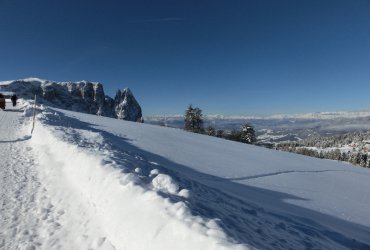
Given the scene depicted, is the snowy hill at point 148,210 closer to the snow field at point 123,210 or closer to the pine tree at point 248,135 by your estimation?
the snow field at point 123,210

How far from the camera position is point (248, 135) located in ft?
210

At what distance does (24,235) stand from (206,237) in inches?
134

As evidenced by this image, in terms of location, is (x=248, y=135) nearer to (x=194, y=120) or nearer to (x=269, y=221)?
(x=194, y=120)

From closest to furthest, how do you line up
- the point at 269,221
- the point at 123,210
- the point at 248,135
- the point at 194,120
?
the point at 123,210
the point at 269,221
the point at 248,135
the point at 194,120

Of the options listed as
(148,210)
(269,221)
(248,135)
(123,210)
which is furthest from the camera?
(248,135)

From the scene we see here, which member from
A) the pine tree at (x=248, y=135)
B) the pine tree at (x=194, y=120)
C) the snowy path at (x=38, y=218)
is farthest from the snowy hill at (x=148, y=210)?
the pine tree at (x=194, y=120)

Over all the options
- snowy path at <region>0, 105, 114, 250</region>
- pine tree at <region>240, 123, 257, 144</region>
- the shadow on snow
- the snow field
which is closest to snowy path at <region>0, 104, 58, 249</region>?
snowy path at <region>0, 105, 114, 250</region>

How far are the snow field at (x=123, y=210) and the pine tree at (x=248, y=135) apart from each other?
2255 inches

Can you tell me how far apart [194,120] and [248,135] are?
46.4ft

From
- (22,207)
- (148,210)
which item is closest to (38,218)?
(22,207)

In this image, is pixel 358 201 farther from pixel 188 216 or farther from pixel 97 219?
pixel 97 219

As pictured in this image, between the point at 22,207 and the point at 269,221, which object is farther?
the point at 269,221

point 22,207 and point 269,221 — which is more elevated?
point 22,207

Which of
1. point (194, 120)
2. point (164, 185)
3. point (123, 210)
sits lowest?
point (123, 210)
